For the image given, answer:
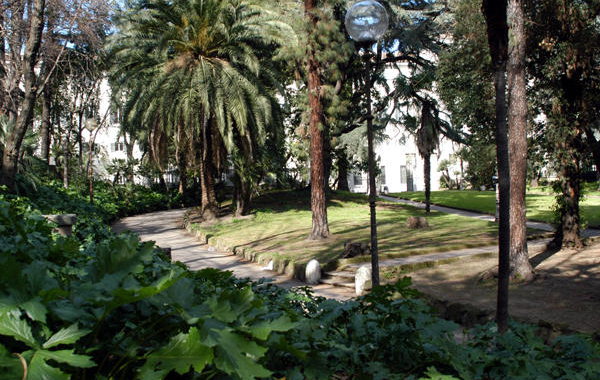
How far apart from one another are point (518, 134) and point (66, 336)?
977cm

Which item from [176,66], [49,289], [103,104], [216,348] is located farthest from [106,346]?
[103,104]

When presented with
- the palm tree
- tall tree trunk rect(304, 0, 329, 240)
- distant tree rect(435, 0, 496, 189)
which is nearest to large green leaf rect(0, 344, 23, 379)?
distant tree rect(435, 0, 496, 189)

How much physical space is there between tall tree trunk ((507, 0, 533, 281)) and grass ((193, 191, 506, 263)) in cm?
339

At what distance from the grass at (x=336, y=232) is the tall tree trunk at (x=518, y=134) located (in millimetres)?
3390

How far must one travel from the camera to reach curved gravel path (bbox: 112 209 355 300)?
11.1m

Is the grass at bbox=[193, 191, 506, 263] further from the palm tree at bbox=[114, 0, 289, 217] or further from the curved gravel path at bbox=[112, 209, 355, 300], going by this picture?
the palm tree at bbox=[114, 0, 289, 217]

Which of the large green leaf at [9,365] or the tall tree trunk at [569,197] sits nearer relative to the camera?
the large green leaf at [9,365]

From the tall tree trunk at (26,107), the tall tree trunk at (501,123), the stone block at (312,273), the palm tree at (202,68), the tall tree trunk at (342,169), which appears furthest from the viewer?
the tall tree trunk at (342,169)

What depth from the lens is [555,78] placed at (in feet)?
37.3

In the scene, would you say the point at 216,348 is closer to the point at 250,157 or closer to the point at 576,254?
the point at 576,254

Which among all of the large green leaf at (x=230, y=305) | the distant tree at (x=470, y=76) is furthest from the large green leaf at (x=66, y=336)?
the distant tree at (x=470, y=76)

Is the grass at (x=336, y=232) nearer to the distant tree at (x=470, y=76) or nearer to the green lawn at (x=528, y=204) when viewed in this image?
the distant tree at (x=470, y=76)

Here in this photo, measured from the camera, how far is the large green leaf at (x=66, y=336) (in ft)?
3.89

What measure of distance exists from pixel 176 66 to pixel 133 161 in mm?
15347
